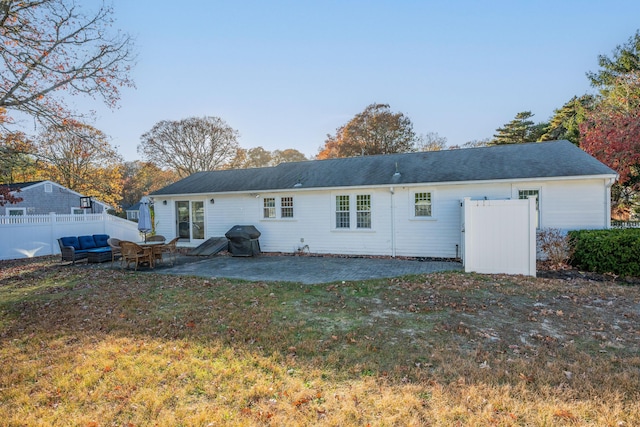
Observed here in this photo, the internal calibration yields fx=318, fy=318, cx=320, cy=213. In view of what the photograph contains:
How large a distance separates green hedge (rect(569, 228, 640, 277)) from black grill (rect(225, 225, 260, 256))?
10700 mm

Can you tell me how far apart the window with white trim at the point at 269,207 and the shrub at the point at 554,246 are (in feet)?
31.6

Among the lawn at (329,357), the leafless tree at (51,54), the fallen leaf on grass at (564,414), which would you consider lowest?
the lawn at (329,357)

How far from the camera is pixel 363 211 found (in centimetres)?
1234

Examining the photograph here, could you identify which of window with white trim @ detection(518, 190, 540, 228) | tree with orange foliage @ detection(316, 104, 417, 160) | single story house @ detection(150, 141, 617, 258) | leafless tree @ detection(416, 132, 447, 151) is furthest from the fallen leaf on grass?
leafless tree @ detection(416, 132, 447, 151)

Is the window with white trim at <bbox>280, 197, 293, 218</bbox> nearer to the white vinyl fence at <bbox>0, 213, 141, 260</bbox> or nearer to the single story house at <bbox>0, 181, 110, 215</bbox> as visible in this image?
the white vinyl fence at <bbox>0, 213, 141, 260</bbox>

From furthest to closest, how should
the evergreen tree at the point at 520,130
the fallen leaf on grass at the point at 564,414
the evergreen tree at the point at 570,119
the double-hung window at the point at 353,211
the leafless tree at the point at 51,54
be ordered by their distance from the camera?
the evergreen tree at the point at 520,130 < the evergreen tree at the point at 570,119 < the double-hung window at the point at 353,211 < the leafless tree at the point at 51,54 < the fallen leaf on grass at the point at 564,414

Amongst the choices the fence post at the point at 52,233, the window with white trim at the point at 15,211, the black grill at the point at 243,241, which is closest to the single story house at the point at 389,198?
the black grill at the point at 243,241

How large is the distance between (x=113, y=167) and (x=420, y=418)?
32537mm

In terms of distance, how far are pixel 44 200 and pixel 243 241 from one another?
1847cm

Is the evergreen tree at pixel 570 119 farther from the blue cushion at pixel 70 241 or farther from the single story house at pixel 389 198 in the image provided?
the blue cushion at pixel 70 241

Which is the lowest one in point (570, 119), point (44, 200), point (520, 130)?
point (44, 200)

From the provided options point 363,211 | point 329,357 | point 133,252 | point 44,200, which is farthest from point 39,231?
point 329,357

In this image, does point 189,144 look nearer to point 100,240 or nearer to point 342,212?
point 100,240

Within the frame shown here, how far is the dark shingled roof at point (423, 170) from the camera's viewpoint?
10523 mm
